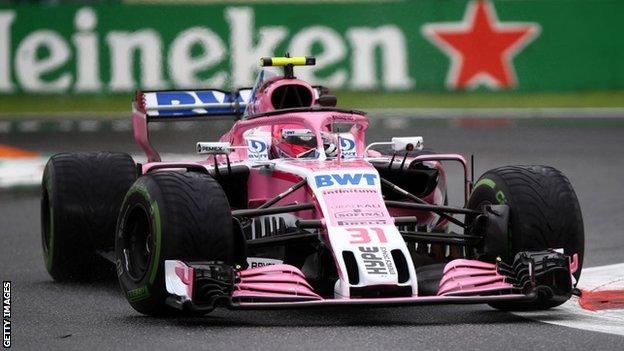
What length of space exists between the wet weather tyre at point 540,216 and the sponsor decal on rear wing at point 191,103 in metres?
3.59

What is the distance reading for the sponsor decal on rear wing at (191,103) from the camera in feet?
44.7

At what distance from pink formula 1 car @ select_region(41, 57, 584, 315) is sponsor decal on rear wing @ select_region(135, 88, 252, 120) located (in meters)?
1.51

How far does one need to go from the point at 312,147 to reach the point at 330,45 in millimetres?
15795

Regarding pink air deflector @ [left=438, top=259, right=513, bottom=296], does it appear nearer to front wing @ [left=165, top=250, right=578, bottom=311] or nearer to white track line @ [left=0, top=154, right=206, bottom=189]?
front wing @ [left=165, top=250, right=578, bottom=311]

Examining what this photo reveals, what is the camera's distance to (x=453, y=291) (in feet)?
32.0

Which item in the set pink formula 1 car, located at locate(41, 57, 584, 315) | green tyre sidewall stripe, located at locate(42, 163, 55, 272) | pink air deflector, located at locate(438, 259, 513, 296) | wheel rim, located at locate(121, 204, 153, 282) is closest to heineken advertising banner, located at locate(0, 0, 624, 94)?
green tyre sidewall stripe, located at locate(42, 163, 55, 272)

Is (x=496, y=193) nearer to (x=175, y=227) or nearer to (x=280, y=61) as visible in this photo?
(x=175, y=227)

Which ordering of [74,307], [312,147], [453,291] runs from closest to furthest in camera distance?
[453,291]
[74,307]
[312,147]

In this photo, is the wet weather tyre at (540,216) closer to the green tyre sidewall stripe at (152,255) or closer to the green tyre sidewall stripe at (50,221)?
the green tyre sidewall stripe at (152,255)

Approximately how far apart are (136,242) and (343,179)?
1.32 m

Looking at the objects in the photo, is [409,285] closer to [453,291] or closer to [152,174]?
[453,291]

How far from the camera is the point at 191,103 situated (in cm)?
1377

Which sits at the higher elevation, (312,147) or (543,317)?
(312,147)

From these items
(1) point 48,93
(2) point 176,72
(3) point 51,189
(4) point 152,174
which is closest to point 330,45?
(2) point 176,72
